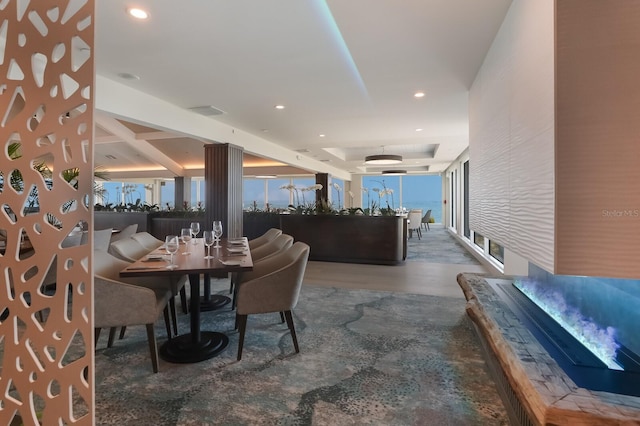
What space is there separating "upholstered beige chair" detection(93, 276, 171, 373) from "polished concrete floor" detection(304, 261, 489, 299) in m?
2.91

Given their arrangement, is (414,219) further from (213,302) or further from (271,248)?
(213,302)

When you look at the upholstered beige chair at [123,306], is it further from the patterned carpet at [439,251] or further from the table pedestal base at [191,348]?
the patterned carpet at [439,251]

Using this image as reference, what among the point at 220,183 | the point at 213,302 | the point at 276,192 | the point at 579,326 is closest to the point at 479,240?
the point at 220,183

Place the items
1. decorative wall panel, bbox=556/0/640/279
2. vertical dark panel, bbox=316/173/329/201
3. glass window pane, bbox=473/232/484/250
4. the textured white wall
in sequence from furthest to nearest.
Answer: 1. vertical dark panel, bbox=316/173/329/201
2. glass window pane, bbox=473/232/484/250
3. the textured white wall
4. decorative wall panel, bbox=556/0/640/279

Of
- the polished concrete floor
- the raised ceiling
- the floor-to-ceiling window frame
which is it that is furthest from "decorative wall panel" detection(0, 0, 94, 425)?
the floor-to-ceiling window frame

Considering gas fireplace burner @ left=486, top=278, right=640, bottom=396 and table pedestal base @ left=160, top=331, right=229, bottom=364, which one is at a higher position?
gas fireplace burner @ left=486, top=278, right=640, bottom=396

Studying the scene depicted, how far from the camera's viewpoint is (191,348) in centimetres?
276

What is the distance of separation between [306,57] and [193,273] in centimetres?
232

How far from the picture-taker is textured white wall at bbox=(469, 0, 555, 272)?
1.59 m

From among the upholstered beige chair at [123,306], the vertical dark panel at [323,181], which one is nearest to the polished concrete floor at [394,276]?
the upholstered beige chair at [123,306]

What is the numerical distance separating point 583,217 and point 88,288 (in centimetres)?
218

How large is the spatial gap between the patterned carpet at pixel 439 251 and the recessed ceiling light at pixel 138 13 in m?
6.42

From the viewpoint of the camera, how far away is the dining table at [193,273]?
248 centimetres

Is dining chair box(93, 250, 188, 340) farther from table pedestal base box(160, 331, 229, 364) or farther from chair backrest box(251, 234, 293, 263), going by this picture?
chair backrest box(251, 234, 293, 263)
